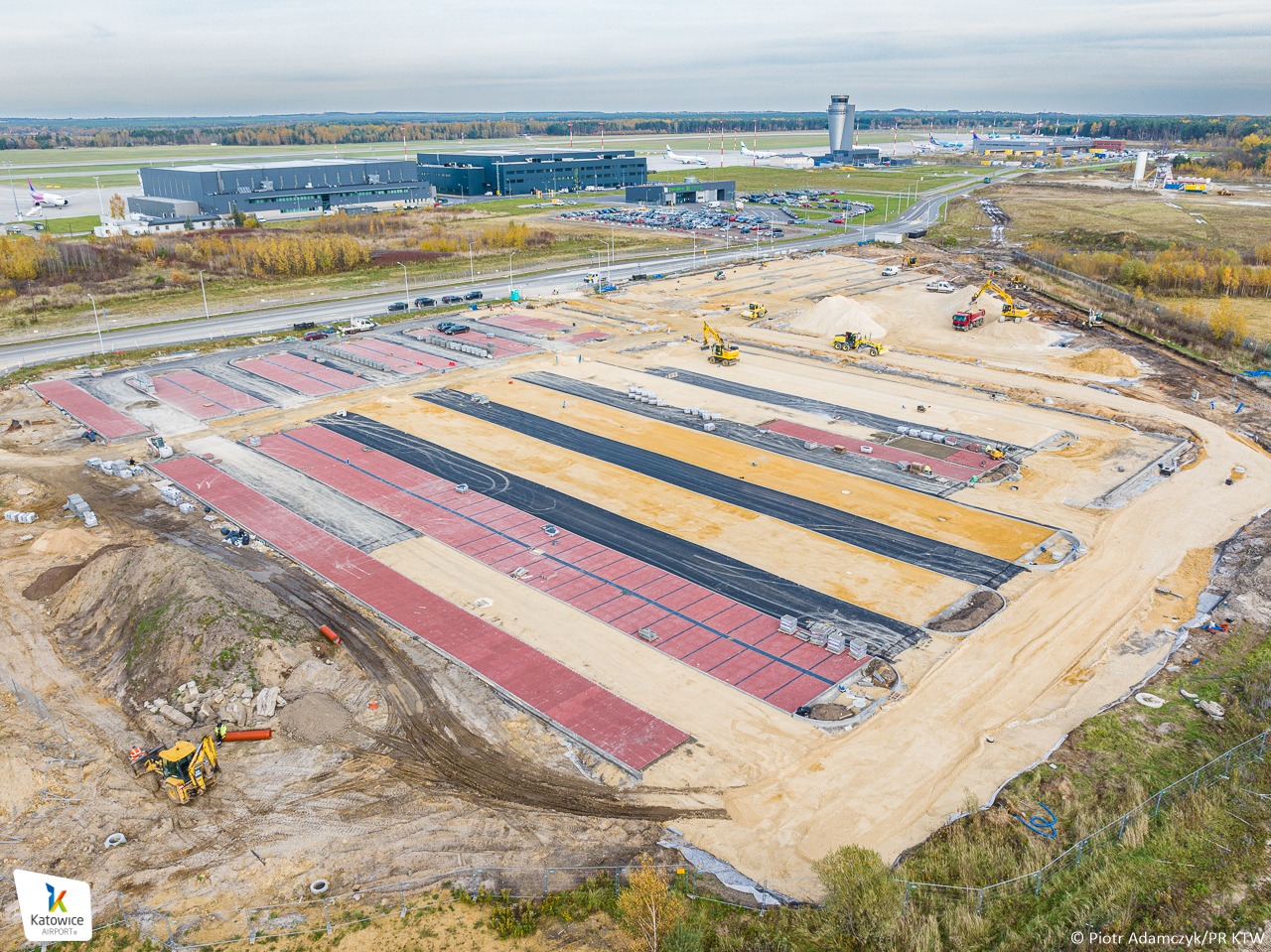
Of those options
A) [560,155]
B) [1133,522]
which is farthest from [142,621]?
[560,155]

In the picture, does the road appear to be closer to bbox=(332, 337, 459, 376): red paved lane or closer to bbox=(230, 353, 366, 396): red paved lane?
bbox=(230, 353, 366, 396): red paved lane

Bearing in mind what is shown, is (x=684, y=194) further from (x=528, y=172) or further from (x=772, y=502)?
(x=772, y=502)

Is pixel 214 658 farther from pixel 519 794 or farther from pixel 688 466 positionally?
pixel 688 466

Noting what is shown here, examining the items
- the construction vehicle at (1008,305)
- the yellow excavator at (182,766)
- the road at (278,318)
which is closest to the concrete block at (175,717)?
the yellow excavator at (182,766)

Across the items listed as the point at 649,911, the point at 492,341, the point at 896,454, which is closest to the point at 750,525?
the point at 896,454

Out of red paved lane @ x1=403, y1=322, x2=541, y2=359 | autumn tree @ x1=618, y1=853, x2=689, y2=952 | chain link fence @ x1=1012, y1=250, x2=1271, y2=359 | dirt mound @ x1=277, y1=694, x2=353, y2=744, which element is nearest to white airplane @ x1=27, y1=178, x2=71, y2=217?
red paved lane @ x1=403, y1=322, x2=541, y2=359

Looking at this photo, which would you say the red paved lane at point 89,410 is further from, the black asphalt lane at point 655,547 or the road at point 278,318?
the black asphalt lane at point 655,547
